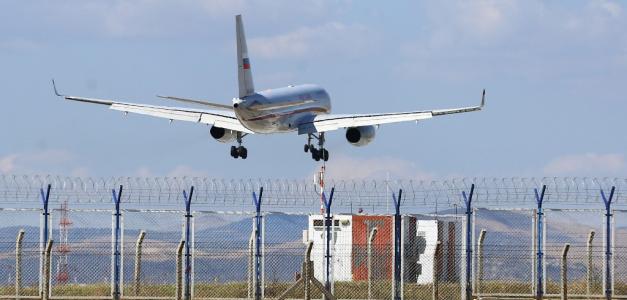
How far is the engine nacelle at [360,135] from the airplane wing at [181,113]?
613 cm

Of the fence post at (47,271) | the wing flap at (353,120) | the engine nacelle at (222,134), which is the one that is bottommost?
the fence post at (47,271)

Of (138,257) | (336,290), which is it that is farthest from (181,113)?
(138,257)

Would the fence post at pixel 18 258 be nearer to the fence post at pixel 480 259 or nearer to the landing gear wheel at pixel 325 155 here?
the fence post at pixel 480 259

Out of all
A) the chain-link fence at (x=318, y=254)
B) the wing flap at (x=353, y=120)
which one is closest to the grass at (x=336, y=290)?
the chain-link fence at (x=318, y=254)

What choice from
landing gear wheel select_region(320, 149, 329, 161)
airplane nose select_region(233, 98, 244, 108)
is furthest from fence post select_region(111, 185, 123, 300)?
landing gear wheel select_region(320, 149, 329, 161)

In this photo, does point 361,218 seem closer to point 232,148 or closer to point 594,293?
point 594,293

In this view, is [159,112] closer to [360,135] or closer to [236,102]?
[360,135]

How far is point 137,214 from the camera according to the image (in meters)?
43.2

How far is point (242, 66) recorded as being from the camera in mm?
72438

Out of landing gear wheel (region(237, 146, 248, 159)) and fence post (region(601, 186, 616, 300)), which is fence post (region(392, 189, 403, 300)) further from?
landing gear wheel (region(237, 146, 248, 159))

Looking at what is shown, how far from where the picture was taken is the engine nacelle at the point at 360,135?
7788 cm

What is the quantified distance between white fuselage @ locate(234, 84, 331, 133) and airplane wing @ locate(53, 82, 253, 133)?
2.55 m

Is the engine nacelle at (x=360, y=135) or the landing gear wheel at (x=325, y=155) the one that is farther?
the engine nacelle at (x=360, y=135)

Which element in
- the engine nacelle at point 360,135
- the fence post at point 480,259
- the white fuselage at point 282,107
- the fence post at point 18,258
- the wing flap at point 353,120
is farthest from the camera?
the engine nacelle at point 360,135
